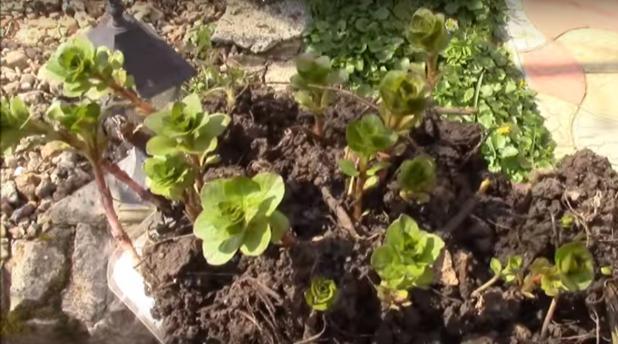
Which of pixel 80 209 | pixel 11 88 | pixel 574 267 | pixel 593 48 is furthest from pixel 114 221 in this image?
pixel 593 48

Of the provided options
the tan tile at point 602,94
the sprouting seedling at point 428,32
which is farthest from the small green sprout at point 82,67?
the tan tile at point 602,94

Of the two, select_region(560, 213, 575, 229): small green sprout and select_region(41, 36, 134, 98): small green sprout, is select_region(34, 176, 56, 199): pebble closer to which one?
select_region(41, 36, 134, 98): small green sprout

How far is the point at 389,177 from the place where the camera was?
1696mm

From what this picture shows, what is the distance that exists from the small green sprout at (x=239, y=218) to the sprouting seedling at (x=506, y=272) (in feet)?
1.25

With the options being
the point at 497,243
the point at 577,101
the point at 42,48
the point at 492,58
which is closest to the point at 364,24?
the point at 492,58

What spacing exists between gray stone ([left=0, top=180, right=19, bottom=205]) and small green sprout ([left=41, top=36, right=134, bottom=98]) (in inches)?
31.0

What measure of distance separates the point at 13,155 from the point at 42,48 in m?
0.37

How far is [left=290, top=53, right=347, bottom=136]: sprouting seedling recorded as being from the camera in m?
1.62

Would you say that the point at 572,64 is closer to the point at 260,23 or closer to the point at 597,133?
the point at 597,133

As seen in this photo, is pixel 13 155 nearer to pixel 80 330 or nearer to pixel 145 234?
pixel 80 330

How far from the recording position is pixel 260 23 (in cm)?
265

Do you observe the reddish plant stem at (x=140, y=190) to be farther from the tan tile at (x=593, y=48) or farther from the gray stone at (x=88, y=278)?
the tan tile at (x=593, y=48)

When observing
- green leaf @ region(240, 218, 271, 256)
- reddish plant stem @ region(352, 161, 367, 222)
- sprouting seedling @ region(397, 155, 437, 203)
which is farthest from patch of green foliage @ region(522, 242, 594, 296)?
green leaf @ region(240, 218, 271, 256)

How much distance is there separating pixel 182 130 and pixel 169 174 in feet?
0.24
